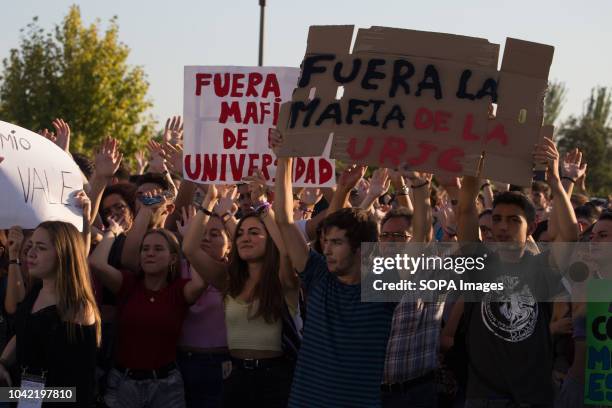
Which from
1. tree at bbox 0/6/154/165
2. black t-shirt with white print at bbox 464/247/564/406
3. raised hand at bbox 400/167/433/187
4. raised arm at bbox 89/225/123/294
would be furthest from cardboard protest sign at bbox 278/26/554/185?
tree at bbox 0/6/154/165

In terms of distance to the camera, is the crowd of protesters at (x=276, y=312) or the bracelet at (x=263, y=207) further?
the bracelet at (x=263, y=207)

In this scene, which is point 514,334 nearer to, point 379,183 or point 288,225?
point 288,225

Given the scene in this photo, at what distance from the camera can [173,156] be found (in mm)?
8219

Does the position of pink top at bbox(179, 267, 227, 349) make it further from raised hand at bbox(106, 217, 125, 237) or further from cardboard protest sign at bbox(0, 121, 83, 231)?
cardboard protest sign at bbox(0, 121, 83, 231)

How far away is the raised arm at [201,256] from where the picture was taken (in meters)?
6.67

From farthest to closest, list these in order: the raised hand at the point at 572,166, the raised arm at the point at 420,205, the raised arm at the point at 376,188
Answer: the raised hand at the point at 572,166
the raised arm at the point at 376,188
the raised arm at the point at 420,205

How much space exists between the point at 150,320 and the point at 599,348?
8.38 feet

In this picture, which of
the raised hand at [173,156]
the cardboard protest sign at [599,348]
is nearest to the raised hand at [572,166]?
the cardboard protest sign at [599,348]

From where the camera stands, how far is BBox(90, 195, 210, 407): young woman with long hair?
674 centimetres

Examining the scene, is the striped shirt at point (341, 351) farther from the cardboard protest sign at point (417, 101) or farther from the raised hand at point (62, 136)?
the raised hand at point (62, 136)

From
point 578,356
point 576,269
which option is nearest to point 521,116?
point 576,269

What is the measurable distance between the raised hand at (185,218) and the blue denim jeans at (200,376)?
88 cm

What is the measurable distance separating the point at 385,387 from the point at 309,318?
812 mm

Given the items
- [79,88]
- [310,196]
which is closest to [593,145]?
[79,88]
